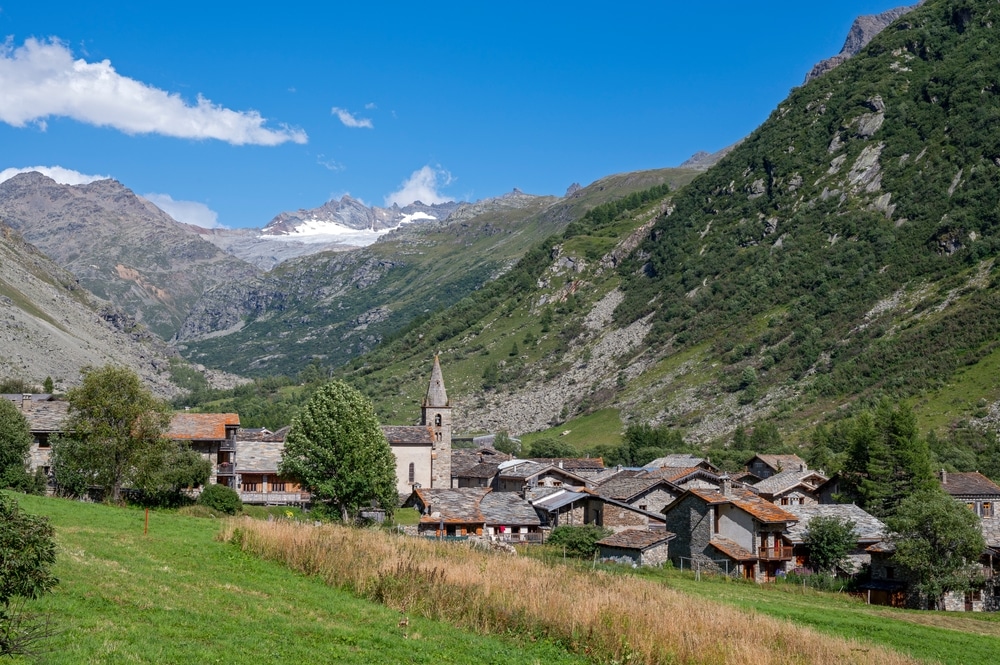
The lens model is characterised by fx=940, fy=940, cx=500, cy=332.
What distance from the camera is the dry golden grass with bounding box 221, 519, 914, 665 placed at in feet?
70.4

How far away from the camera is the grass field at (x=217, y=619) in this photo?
1697cm

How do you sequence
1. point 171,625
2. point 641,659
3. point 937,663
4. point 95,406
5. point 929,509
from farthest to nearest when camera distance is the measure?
point 95,406 → point 929,509 → point 937,663 → point 641,659 → point 171,625

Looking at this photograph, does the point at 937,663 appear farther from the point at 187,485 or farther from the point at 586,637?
the point at 187,485

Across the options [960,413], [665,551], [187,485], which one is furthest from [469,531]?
[960,413]

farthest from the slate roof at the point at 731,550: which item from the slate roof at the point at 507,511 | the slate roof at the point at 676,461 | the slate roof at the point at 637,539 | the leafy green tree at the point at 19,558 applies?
the slate roof at the point at 676,461

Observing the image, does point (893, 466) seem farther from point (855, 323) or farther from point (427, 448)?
point (855, 323)

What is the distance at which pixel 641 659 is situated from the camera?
68.5 ft

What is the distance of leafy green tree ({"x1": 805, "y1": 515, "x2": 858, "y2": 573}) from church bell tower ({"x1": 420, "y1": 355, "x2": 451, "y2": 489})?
4208 cm

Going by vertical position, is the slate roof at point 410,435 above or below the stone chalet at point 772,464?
above

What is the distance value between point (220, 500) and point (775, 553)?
105 feet

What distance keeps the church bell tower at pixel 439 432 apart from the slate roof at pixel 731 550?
40006mm

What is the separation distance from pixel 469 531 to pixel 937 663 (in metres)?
38.2

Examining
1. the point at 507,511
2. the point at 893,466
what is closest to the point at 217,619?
the point at 507,511

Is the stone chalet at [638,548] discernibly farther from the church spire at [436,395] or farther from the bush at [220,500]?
the church spire at [436,395]
